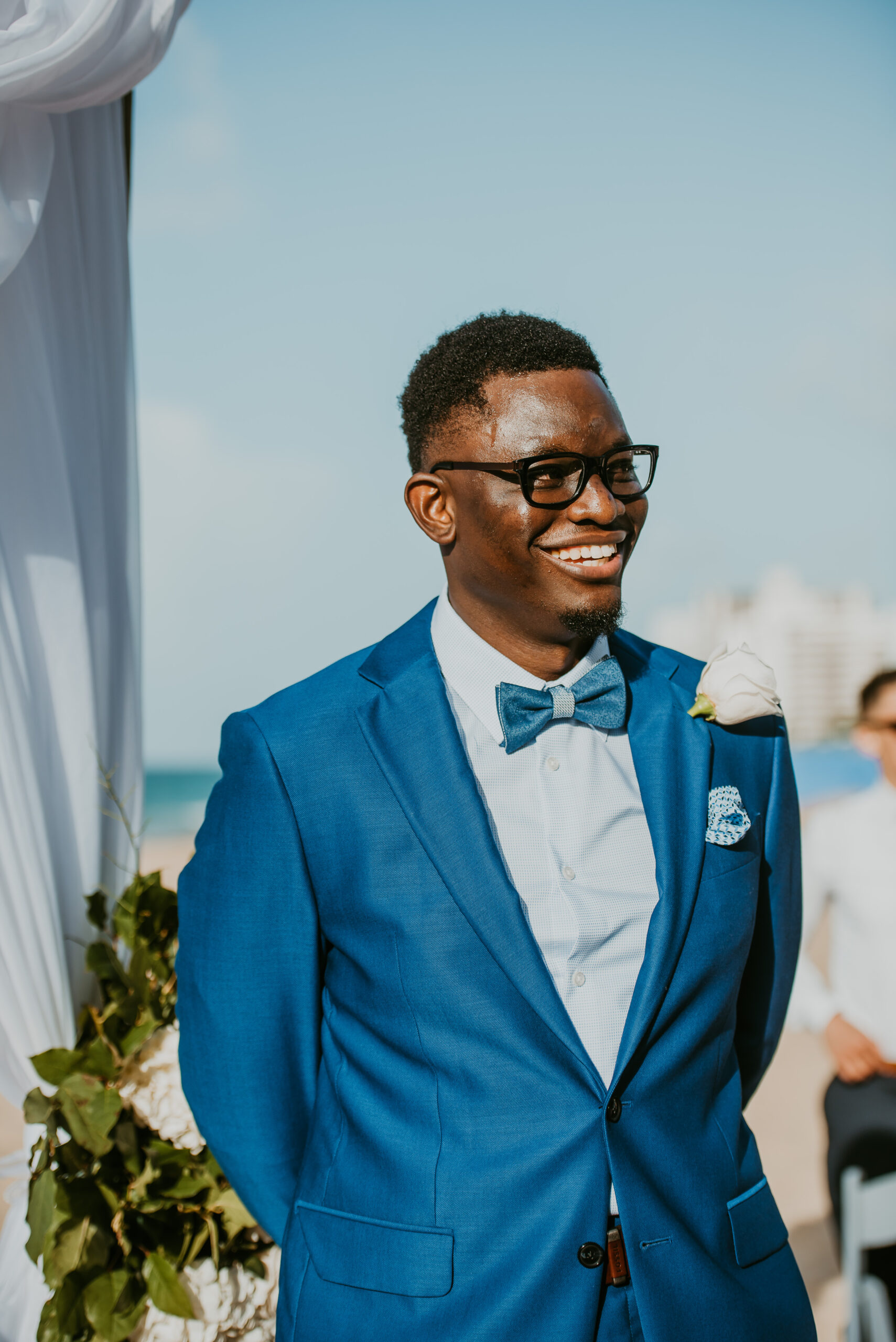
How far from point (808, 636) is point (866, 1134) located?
51123 mm

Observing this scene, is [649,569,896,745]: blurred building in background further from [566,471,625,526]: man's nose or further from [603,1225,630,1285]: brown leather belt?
[603,1225,630,1285]: brown leather belt

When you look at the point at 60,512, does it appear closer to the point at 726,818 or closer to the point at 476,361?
the point at 476,361

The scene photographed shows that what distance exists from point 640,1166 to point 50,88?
75.7 inches

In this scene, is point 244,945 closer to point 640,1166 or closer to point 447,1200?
point 447,1200

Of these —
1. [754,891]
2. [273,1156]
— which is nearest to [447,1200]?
[273,1156]

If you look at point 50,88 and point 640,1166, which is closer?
point 640,1166

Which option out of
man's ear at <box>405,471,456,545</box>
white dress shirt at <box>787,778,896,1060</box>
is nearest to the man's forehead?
man's ear at <box>405,471,456,545</box>

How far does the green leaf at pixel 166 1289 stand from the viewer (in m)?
1.85

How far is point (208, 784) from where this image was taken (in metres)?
31.9

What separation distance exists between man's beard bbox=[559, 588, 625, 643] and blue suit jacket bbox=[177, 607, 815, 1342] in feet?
0.67

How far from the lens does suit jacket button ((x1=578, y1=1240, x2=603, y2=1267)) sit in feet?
4.54

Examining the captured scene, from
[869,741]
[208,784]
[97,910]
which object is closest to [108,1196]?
[97,910]

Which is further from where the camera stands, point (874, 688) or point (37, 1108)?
point (874, 688)

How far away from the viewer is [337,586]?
44969 millimetres
